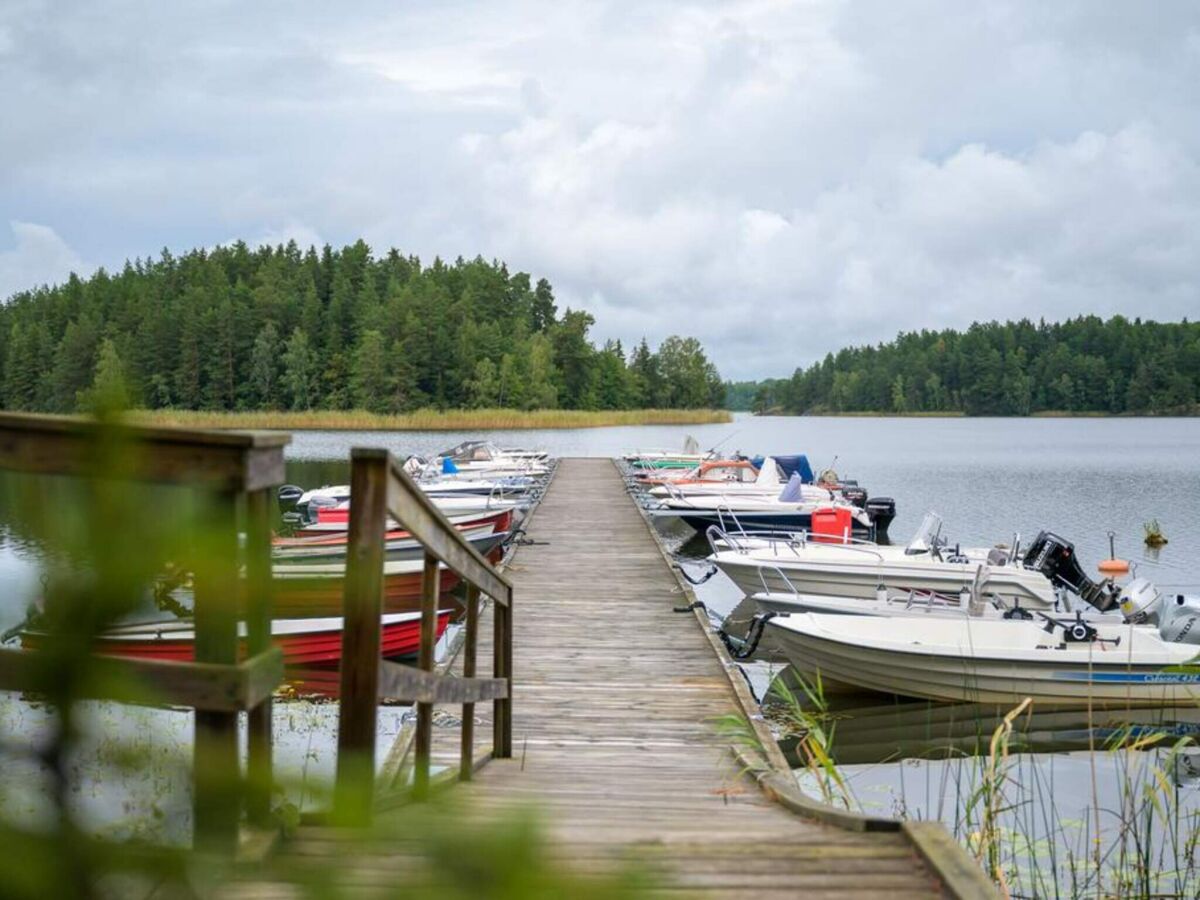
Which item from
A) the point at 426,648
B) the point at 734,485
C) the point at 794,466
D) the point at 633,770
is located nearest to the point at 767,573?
the point at 633,770

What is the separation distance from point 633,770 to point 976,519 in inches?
952

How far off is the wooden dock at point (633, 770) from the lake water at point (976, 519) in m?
0.40

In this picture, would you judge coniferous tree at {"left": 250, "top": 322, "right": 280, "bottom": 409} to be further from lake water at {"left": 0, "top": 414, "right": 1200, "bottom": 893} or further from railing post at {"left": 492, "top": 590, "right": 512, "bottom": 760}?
railing post at {"left": 492, "top": 590, "right": 512, "bottom": 760}

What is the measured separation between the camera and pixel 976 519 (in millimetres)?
28297

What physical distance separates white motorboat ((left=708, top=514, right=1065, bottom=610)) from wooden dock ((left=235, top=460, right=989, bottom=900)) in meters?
1.17

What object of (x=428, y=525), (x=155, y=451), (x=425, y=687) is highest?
(x=155, y=451)

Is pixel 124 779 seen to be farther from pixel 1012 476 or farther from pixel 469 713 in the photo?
pixel 1012 476

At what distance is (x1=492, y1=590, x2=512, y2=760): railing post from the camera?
5.29 m

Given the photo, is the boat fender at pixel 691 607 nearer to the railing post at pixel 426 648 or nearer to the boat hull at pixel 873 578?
the boat hull at pixel 873 578

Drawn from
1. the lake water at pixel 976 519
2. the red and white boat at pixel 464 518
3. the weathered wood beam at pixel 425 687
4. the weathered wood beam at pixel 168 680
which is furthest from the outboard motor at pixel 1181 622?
the weathered wood beam at pixel 168 680

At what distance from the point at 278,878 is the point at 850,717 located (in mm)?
10636

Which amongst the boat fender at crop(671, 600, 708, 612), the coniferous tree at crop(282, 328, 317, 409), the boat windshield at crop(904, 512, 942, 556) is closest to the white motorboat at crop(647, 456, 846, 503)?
the boat windshield at crop(904, 512, 942, 556)

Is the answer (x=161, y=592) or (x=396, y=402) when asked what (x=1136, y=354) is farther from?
(x=161, y=592)

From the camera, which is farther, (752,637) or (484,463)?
(484,463)
